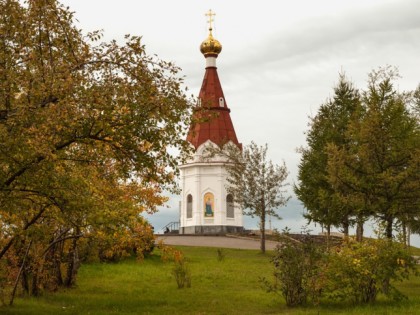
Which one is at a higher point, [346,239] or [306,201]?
[306,201]

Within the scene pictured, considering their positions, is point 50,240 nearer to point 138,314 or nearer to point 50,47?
point 138,314

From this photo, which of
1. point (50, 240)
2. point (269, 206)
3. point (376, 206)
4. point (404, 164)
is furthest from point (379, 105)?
point (269, 206)

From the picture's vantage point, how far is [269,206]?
118 ft

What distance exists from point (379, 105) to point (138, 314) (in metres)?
11.7

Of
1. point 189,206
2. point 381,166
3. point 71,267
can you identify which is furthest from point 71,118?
point 189,206

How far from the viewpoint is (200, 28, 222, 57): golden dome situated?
5378 cm

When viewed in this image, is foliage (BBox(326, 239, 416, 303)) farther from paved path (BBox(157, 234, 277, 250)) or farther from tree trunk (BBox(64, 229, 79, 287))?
paved path (BBox(157, 234, 277, 250))

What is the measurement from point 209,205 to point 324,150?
2171 centimetres

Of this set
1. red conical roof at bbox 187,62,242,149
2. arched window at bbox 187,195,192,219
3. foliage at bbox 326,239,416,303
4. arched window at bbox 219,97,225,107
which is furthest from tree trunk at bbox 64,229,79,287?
arched window at bbox 219,97,225,107

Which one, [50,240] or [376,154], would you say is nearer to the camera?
[50,240]

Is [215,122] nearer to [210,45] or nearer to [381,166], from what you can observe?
[210,45]

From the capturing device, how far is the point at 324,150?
31.5 m

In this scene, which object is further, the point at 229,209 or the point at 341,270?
the point at 229,209

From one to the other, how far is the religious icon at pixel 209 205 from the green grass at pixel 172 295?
25003 millimetres
